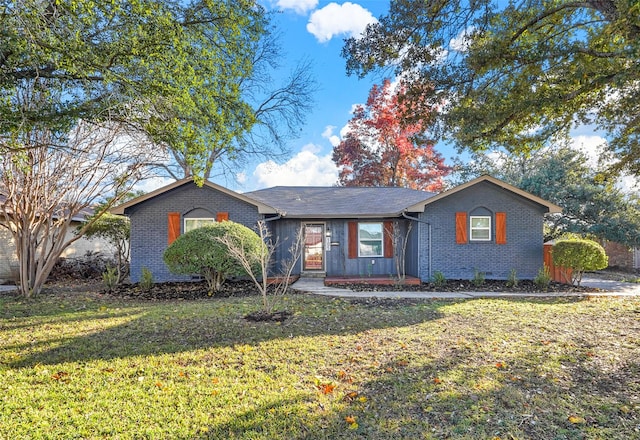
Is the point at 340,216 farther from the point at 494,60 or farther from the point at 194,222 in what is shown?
the point at 494,60

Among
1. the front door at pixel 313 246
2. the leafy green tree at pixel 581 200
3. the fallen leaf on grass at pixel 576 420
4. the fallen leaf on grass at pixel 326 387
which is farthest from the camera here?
the leafy green tree at pixel 581 200

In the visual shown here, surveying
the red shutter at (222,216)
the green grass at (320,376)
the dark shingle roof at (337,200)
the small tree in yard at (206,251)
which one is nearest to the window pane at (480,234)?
the dark shingle roof at (337,200)

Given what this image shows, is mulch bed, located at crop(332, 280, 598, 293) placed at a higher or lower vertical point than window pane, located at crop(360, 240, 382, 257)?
lower

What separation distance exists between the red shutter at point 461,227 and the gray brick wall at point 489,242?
134mm

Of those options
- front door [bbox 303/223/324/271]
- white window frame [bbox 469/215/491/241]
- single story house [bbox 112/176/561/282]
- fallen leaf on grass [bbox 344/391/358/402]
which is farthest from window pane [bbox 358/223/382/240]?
fallen leaf on grass [bbox 344/391/358/402]

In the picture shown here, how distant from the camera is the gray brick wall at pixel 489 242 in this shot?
471 inches

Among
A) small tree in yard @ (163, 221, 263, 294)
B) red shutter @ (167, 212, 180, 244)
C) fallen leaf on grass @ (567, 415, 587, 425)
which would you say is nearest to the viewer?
fallen leaf on grass @ (567, 415, 587, 425)

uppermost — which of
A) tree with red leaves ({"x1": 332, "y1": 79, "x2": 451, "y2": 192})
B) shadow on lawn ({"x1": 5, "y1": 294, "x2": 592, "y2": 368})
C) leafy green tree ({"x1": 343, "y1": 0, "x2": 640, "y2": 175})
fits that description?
tree with red leaves ({"x1": 332, "y1": 79, "x2": 451, "y2": 192})

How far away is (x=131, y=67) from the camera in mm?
4797

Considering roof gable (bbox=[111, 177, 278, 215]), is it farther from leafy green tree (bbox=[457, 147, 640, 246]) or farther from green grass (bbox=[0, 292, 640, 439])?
leafy green tree (bbox=[457, 147, 640, 246])

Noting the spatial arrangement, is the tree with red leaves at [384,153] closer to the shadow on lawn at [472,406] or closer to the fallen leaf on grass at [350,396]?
the shadow on lawn at [472,406]

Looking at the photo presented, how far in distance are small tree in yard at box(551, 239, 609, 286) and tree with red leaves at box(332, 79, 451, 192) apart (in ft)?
46.2

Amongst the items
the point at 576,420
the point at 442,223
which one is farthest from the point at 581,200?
the point at 576,420

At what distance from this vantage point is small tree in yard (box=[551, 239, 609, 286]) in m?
10.5
